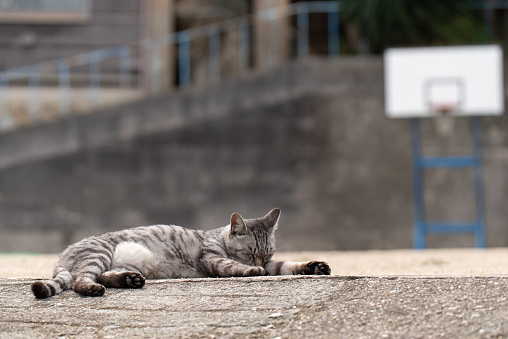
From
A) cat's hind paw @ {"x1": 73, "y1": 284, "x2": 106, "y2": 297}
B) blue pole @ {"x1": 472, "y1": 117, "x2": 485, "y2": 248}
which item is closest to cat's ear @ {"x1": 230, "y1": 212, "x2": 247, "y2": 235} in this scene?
cat's hind paw @ {"x1": 73, "y1": 284, "x2": 106, "y2": 297}

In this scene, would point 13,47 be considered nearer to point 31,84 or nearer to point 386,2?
point 31,84

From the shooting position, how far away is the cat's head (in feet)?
13.8

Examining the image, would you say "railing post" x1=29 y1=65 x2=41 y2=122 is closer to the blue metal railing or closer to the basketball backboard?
the blue metal railing

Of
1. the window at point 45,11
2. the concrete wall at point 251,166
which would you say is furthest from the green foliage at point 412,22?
the window at point 45,11

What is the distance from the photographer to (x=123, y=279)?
3.69 metres

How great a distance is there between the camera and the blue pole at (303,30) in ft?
36.8

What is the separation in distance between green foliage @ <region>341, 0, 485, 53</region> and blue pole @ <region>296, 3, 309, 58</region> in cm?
78

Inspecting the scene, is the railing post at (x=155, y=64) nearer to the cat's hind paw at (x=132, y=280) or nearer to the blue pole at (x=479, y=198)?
the blue pole at (x=479, y=198)

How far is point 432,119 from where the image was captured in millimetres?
9414

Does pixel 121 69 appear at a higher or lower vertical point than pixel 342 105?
higher

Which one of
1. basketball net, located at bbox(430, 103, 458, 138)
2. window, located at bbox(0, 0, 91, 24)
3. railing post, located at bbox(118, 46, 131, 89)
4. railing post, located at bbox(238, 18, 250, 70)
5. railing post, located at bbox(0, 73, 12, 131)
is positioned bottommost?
basketball net, located at bbox(430, 103, 458, 138)

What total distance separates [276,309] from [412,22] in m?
8.53

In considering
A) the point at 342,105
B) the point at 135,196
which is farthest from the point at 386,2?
the point at 135,196

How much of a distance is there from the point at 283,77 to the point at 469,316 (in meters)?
6.66
